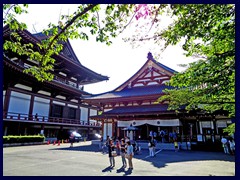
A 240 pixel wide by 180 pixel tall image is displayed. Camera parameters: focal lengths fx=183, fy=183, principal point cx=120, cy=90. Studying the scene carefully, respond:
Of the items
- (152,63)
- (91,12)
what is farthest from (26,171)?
(152,63)

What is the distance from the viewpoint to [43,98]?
25.7m

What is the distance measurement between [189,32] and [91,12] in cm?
249

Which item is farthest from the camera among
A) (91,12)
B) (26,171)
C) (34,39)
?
(34,39)

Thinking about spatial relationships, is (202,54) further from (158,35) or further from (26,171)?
(26,171)

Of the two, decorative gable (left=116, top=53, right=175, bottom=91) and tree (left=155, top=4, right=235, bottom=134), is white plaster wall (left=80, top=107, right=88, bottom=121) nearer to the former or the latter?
decorative gable (left=116, top=53, right=175, bottom=91)

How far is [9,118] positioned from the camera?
65.7 ft

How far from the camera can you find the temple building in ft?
67.8

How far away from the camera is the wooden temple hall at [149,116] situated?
1789 centimetres

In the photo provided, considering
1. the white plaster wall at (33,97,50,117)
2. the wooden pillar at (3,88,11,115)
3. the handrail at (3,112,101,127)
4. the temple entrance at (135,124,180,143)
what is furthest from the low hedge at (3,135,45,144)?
the temple entrance at (135,124,180,143)

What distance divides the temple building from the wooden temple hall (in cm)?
642

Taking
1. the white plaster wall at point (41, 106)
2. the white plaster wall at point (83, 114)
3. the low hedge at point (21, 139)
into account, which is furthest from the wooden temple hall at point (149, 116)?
the white plaster wall at point (83, 114)

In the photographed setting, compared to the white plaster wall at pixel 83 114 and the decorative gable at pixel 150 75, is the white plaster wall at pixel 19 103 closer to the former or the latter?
the white plaster wall at pixel 83 114

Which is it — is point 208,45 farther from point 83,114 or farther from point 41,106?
point 83,114

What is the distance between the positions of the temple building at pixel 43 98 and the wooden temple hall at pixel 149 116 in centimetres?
642
